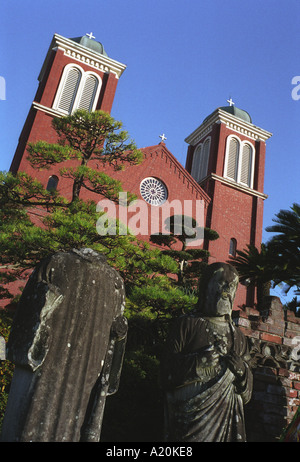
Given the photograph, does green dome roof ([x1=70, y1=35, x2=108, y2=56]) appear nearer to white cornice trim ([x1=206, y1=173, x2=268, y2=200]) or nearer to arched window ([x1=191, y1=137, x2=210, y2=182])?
arched window ([x1=191, y1=137, x2=210, y2=182])

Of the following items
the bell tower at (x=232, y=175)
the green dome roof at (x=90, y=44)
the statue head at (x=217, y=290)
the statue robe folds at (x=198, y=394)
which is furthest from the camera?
the green dome roof at (x=90, y=44)

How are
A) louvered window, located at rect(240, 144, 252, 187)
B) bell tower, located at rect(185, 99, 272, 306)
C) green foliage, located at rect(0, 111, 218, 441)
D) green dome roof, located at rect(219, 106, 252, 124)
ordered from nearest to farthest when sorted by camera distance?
1. green foliage, located at rect(0, 111, 218, 441)
2. bell tower, located at rect(185, 99, 272, 306)
3. louvered window, located at rect(240, 144, 252, 187)
4. green dome roof, located at rect(219, 106, 252, 124)

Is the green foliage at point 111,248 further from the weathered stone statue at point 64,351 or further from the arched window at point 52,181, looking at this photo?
the arched window at point 52,181

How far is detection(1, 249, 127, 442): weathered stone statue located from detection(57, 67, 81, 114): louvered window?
21.8m

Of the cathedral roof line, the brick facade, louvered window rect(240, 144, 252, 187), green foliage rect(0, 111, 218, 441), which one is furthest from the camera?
louvered window rect(240, 144, 252, 187)

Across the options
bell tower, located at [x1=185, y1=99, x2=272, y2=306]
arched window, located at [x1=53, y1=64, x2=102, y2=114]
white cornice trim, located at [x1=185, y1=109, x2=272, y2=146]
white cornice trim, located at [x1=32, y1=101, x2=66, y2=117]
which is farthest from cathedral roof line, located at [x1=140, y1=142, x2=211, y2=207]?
white cornice trim, located at [x1=32, y1=101, x2=66, y2=117]

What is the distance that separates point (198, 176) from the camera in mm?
28250

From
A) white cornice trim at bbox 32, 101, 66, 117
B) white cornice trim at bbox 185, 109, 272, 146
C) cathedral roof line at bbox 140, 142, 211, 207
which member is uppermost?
white cornice trim at bbox 185, 109, 272, 146

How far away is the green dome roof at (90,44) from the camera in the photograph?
85.1ft

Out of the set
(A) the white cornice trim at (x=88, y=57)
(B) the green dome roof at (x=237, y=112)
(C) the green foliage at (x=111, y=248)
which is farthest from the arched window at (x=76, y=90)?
(C) the green foliage at (x=111, y=248)

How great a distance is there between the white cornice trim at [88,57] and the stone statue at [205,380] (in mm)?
24469

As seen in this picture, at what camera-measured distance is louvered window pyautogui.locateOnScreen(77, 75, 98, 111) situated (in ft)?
77.7
